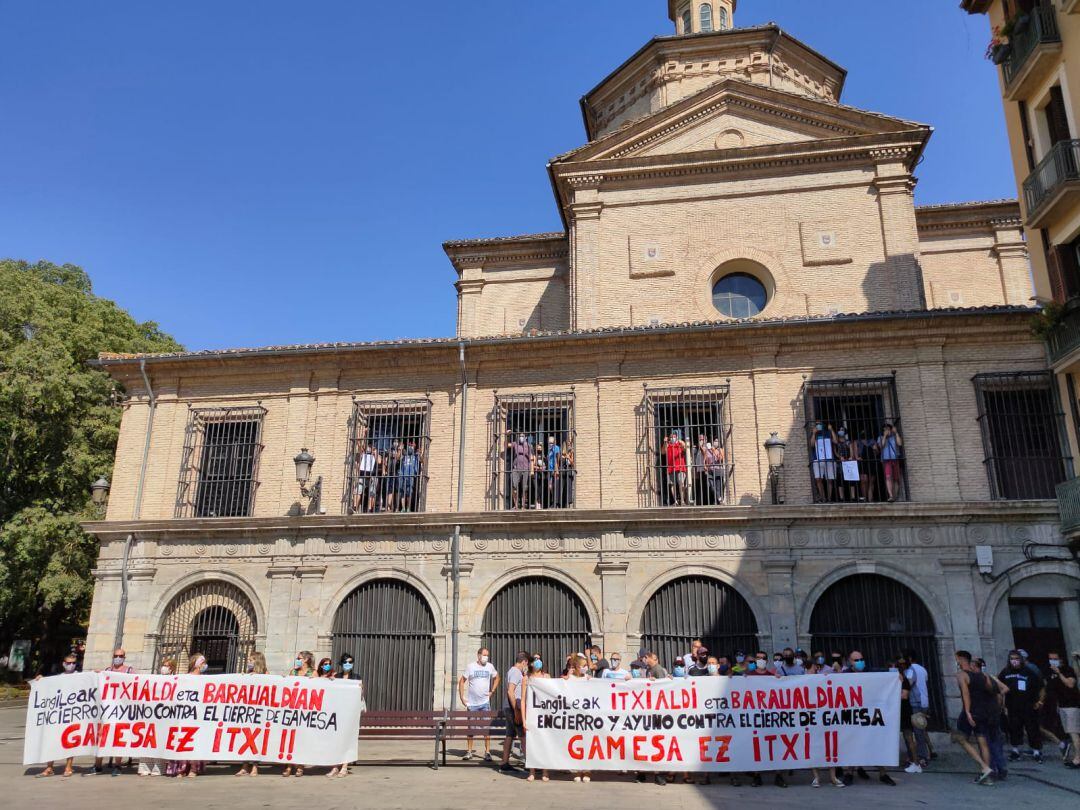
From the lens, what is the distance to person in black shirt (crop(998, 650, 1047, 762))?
1244 centimetres

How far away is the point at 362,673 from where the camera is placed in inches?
632

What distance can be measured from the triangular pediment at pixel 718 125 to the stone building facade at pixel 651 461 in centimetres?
10

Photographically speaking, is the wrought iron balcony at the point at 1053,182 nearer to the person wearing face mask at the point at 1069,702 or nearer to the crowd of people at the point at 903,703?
the crowd of people at the point at 903,703

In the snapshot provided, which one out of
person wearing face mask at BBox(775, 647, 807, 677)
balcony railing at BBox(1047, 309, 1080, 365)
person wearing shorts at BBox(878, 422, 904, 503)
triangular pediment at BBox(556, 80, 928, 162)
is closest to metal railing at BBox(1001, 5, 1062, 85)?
triangular pediment at BBox(556, 80, 928, 162)

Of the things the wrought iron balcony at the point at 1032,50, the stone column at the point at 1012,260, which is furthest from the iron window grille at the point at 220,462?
the stone column at the point at 1012,260

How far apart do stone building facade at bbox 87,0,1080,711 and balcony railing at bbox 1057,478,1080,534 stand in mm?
355

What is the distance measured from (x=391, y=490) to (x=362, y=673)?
11.8ft

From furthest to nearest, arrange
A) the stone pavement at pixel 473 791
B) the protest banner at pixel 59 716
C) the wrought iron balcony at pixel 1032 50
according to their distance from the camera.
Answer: the wrought iron balcony at pixel 1032 50
the protest banner at pixel 59 716
the stone pavement at pixel 473 791

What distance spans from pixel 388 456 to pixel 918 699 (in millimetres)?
10664

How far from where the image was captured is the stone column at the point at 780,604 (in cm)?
1468

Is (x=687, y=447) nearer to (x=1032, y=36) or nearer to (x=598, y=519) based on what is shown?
(x=598, y=519)

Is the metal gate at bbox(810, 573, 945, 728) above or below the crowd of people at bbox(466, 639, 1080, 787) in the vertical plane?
above

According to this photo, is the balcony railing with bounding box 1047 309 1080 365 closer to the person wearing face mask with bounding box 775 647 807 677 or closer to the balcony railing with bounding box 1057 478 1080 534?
the balcony railing with bounding box 1057 478 1080 534

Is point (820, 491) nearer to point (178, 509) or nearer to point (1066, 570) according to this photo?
point (1066, 570)
